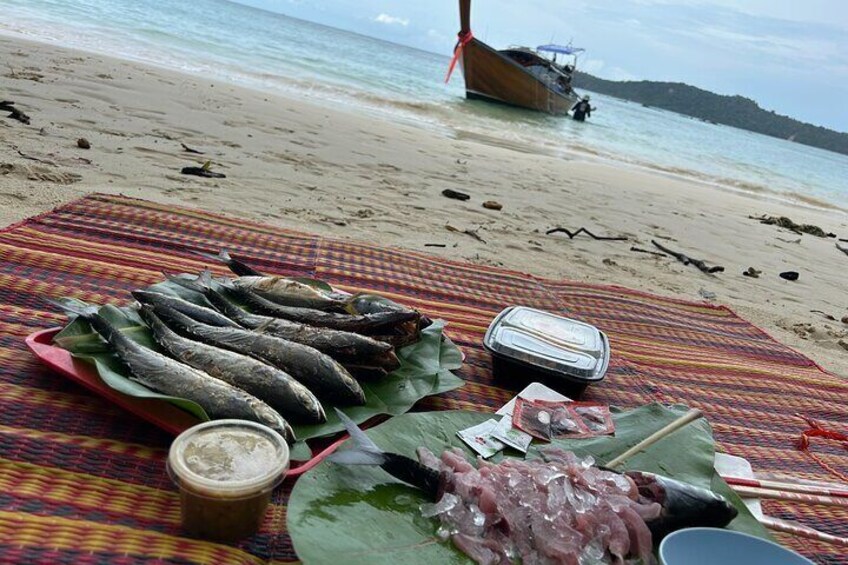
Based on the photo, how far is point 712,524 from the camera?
5.21 feet

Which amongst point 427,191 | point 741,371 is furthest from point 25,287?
point 427,191

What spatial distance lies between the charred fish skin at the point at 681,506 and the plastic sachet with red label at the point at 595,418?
0.49m

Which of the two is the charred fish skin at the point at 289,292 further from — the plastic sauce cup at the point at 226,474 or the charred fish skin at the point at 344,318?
the plastic sauce cup at the point at 226,474

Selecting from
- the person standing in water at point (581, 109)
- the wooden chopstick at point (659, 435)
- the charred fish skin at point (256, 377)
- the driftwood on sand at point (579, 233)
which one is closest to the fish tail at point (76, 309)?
the charred fish skin at point (256, 377)

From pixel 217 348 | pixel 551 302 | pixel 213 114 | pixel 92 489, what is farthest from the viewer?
pixel 213 114

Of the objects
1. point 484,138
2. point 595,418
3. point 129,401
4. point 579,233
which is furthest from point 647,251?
point 484,138

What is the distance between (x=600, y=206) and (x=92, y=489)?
950 centimetres

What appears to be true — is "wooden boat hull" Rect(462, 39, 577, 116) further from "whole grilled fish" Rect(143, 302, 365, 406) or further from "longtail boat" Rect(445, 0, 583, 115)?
"whole grilled fish" Rect(143, 302, 365, 406)

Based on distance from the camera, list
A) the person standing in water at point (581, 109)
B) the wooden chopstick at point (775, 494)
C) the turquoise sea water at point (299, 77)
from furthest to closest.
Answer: the person standing in water at point (581, 109) < the turquoise sea water at point (299, 77) < the wooden chopstick at point (775, 494)

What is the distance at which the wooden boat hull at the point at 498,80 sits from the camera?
29188mm

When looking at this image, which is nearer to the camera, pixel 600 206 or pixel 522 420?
pixel 522 420

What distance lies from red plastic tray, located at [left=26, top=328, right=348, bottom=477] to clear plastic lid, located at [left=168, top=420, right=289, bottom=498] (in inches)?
5.4

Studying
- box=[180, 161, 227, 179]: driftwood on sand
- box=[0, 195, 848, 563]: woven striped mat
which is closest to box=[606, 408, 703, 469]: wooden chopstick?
box=[0, 195, 848, 563]: woven striped mat

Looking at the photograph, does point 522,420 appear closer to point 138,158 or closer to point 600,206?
point 138,158
